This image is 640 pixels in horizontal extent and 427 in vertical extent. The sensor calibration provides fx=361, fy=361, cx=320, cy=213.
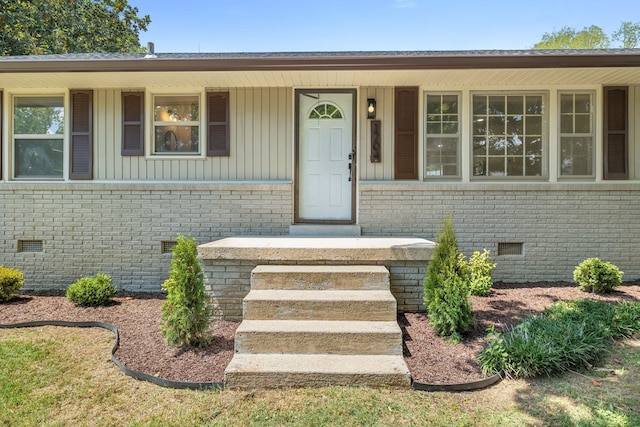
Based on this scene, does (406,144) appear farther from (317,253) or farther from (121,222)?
(121,222)

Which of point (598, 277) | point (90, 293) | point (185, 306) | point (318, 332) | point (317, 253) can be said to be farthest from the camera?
point (598, 277)

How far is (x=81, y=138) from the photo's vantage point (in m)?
5.31

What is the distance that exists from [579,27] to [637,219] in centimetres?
2263

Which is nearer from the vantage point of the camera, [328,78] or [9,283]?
[9,283]

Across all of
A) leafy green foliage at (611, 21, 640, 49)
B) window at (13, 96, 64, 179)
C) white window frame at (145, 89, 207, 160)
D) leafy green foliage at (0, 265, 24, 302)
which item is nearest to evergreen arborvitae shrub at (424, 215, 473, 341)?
white window frame at (145, 89, 207, 160)

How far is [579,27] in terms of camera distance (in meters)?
21.5

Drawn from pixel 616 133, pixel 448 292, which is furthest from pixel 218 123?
pixel 616 133

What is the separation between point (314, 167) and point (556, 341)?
3.61m

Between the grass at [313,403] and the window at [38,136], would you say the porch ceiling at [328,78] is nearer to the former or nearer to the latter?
the window at [38,136]

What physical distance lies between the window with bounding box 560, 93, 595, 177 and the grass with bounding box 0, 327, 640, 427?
3.27 m

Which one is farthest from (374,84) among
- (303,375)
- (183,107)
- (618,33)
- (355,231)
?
(618,33)

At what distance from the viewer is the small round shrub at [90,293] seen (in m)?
4.34

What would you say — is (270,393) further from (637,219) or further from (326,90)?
(637,219)

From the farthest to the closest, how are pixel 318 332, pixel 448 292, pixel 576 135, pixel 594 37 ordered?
pixel 594 37 → pixel 576 135 → pixel 448 292 → pixel 318 332
